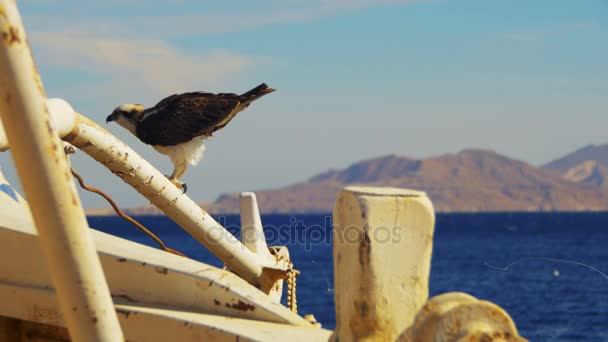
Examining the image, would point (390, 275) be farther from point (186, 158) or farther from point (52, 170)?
point (186, 158)

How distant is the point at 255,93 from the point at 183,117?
81 cm

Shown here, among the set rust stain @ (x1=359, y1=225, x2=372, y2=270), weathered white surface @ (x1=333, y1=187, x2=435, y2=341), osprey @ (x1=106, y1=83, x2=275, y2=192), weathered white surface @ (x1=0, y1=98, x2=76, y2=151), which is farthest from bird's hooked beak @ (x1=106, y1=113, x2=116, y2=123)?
rust stain @ (x1=359, y1=225, x2=372, y2=270)

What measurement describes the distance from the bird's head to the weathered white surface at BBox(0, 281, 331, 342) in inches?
208

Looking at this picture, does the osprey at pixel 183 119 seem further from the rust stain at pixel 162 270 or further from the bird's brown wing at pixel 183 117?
the rust stain at pixel 162 270

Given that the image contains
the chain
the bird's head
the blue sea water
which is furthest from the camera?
the blue sea water

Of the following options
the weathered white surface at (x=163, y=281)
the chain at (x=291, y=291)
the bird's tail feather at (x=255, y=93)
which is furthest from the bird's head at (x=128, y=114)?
the weathered white surface at (x=163, y=281)

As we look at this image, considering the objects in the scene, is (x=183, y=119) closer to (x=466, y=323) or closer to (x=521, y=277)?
(x=466, y=323)

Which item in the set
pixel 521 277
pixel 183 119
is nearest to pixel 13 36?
pixel 183 119

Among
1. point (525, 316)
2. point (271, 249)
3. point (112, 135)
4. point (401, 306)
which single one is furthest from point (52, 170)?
point (525, 316)

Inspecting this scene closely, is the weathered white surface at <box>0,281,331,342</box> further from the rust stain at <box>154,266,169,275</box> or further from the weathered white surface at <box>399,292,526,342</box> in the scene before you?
the weathered white surface at <box>399,292,526,342</box>

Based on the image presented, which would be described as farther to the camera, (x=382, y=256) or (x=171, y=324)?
(x=171, y=324)

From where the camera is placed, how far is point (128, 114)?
28.9ft

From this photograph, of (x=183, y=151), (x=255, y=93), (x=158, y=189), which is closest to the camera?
(x=158, y=189)

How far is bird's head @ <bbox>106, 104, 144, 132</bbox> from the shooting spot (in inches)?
346
